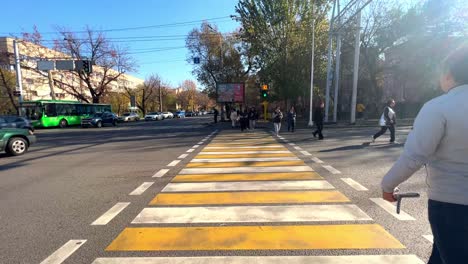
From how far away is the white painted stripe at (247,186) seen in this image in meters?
5.77

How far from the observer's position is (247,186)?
5.95 meters

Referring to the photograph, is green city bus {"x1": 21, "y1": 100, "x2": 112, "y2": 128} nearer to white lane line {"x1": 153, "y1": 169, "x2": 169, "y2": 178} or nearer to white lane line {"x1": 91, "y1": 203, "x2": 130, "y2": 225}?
white lane line {"x1": 153, "y1": 169, "x2": 169, "y2": 178}

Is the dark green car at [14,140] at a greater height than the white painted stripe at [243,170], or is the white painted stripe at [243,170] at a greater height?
the dark green car at [14,140]

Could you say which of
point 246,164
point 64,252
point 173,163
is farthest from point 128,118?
point 64,252

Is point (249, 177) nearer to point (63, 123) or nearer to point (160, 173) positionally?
point (160, 173)

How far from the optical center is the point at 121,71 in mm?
46188

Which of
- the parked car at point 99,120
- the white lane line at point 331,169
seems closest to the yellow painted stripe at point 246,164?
the white lane line at point 331,169

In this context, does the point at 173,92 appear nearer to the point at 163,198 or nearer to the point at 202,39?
the point at 202,39

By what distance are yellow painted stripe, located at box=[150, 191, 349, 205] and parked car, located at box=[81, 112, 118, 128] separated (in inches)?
1196

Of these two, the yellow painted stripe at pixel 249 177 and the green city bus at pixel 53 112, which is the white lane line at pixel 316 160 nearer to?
the yellow painted stripe at pixel 249 177

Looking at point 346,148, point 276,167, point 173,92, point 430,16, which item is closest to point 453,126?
point 276,167

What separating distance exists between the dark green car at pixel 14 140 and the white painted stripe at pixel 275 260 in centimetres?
1046

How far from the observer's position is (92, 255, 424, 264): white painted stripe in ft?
9.96

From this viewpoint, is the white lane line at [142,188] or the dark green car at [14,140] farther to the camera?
the dark green car at [14,140]
